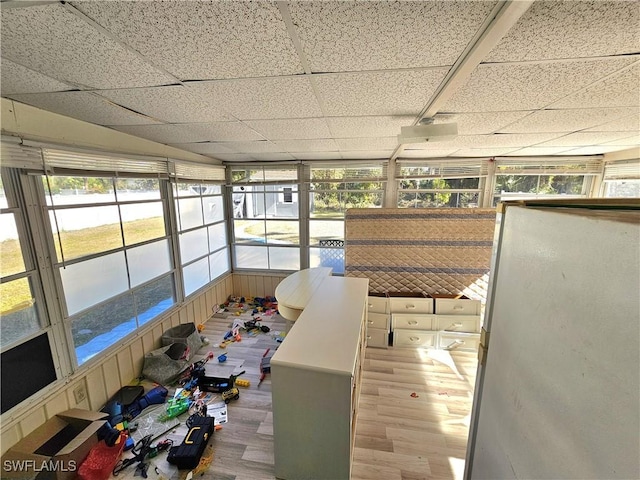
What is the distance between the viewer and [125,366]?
2.74m

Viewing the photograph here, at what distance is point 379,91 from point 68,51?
1.44 meters

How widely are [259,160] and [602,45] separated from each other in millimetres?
4316

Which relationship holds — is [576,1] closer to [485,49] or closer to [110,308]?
[485,49]

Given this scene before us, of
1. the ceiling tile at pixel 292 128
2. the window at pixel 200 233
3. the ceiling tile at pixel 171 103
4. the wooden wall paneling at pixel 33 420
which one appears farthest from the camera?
the window at pixel 200 233

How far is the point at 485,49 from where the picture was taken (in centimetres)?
98

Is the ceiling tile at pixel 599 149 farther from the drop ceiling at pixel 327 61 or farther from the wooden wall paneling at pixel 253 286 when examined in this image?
the wooden wall paneling at pixel 253 286

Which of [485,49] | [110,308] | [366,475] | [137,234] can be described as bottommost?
[366,475]

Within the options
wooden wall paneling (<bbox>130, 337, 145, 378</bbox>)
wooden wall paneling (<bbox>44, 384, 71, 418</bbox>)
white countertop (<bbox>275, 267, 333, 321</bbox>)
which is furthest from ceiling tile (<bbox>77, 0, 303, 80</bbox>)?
wooden wall paneling (<bbox>130, 337, 145, 378</bbox>)

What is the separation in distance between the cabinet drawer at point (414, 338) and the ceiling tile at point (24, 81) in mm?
4002

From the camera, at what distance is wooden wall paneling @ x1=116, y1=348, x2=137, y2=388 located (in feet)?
8.79

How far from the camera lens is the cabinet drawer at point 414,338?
11.5ft

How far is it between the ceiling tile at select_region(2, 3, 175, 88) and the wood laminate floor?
2.71m

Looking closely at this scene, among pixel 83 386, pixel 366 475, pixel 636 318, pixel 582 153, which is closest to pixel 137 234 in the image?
pixel 83 386

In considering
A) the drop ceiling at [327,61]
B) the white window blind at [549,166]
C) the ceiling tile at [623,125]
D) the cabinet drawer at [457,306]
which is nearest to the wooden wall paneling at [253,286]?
the cabinet drawer at [457,306]
